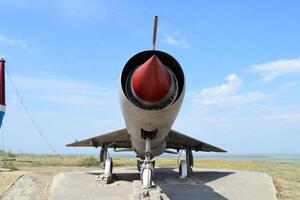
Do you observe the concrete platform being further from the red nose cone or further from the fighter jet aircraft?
the red nose cone

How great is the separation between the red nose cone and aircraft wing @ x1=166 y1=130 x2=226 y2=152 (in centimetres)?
1177

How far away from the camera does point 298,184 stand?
1866cm

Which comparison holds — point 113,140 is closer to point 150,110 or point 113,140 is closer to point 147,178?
point 147,178

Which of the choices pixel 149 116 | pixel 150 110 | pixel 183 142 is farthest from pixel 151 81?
pixel 183 142

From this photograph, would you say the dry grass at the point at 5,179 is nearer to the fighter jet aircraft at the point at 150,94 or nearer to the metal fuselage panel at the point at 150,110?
the fighter jet aircraft at the point at 150,94

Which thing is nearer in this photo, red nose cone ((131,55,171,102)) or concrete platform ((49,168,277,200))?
red nose cone ((131,55,171,102))

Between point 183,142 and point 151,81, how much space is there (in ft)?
44.6

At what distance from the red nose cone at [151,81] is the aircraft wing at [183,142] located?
11.8 metres

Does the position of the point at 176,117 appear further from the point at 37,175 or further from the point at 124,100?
the point at 37,175

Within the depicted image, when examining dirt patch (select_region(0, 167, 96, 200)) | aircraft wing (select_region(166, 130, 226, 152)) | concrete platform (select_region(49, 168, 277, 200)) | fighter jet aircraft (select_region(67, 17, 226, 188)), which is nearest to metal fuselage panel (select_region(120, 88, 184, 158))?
fighter jet aircraft (select_region(67, 17, 226, 188))

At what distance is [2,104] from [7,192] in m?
7.55

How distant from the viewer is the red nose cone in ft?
26.2

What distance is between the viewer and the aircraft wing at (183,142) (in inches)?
806

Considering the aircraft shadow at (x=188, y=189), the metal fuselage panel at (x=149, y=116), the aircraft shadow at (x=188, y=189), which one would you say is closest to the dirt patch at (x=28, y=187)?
the aircraft shadow at (x=188, y=189)
